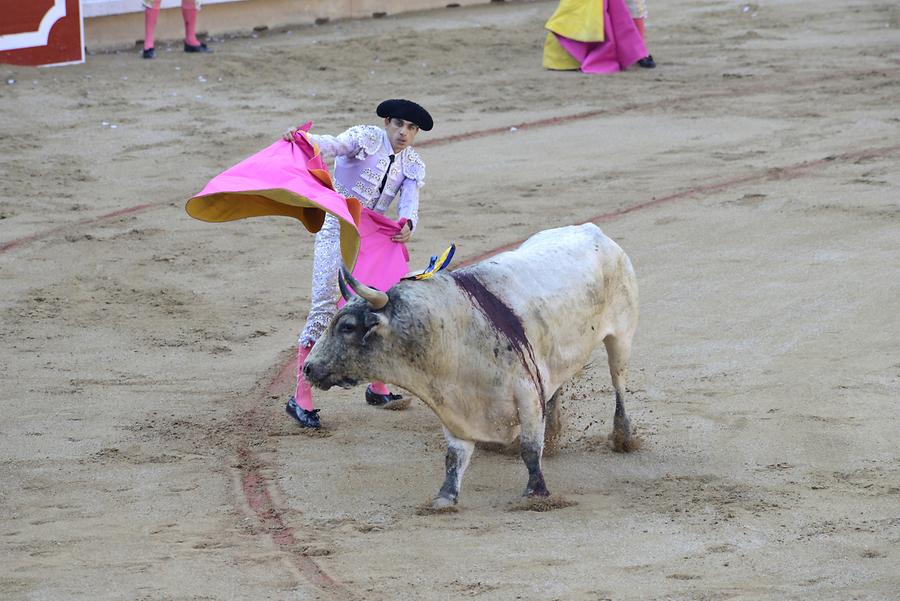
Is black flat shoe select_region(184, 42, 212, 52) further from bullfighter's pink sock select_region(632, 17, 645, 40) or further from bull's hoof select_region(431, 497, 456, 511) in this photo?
bull's hoof select_region(431, 497, 456, 511)

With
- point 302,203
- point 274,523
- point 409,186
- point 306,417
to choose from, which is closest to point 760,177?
point 409,186

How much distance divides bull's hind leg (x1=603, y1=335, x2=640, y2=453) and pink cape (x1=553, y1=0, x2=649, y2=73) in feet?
27.1

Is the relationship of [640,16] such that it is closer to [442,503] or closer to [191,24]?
[191,24]

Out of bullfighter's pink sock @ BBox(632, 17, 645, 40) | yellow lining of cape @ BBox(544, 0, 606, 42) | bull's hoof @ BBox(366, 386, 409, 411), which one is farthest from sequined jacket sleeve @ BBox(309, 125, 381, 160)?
bullfighter's pink sock @ BBox(632, 17, 645, 40)

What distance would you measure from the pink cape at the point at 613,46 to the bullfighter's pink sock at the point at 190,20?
3444mm

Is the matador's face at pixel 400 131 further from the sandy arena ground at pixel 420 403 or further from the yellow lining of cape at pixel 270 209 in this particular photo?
the sandy arena ground at pixel 420 403

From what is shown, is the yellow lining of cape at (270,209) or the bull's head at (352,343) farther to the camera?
the yellow lining of cape at (270,209)

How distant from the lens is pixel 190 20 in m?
13.5

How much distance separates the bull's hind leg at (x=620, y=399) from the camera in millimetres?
5645

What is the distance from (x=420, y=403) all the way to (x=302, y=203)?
1.41m

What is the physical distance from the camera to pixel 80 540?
468 cm

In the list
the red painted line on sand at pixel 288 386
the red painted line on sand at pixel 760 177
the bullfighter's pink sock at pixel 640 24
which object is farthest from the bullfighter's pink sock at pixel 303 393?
the bullfighter's pink sock at pixel 640 24

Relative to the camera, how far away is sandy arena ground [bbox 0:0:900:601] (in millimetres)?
4570

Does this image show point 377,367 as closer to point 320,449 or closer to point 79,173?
point 320,449
